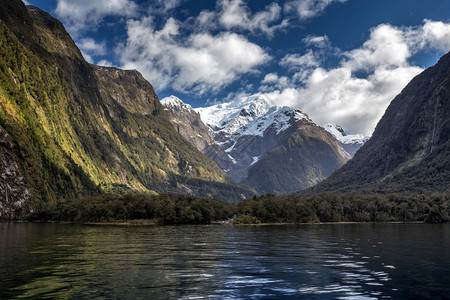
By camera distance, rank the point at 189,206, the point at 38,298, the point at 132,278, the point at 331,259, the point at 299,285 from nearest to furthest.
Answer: the point at 38,298 → the point at 299,285 → the point at 132,278 → the point at 331,259 → the point at 189,206

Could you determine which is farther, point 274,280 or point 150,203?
point 150,203

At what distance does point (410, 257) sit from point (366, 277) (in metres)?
22.1

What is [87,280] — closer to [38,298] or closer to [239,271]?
[38,298]

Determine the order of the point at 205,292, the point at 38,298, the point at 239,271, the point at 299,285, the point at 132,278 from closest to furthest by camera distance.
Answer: the point at 38,298
the point at 205,292
the point at 299,285
the point at 132,278
the point at 239,271

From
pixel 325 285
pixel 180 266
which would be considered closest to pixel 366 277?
pixel 325 285

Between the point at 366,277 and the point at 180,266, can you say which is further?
the point at 180,266

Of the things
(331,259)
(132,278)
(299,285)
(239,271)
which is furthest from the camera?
(331,259)

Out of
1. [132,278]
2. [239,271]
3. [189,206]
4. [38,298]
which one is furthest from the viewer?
[189,206]

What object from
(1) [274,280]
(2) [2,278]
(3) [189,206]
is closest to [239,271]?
(1) [274,280]

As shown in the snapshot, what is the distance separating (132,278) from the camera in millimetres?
36031

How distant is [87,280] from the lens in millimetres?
34594

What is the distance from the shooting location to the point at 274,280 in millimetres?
36031

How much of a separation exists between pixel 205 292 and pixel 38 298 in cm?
1286

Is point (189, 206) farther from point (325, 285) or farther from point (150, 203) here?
point (325, 285)
